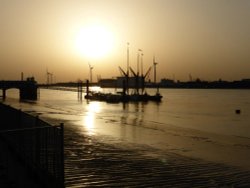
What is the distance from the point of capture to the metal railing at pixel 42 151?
10953mm

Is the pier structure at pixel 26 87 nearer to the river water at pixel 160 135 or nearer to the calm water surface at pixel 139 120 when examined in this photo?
the calm water surface at pixel 139 120

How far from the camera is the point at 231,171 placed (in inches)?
655

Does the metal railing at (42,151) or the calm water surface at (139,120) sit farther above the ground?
A: the metal railing at (42,151)

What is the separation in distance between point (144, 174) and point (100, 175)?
4.78ft

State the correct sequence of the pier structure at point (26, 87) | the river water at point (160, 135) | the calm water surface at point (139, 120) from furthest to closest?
the pier structure at point (26, 87) → the calm water surface at point (139, 120) → the river water at point (160, 135)

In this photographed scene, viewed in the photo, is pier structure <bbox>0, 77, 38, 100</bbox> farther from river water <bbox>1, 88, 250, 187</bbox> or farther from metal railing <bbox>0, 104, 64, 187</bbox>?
metal railing <bbox>0, 104, 64, 187</bbox>

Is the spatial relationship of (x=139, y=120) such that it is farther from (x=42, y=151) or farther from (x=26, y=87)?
(x=26, y=87)

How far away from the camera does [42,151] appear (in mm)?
12297

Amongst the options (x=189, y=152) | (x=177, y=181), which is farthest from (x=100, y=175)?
(x=189, y=152)

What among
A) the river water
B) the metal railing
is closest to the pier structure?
the river water

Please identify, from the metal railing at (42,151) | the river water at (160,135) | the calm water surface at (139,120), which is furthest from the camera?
the calm water surface at (139,120)

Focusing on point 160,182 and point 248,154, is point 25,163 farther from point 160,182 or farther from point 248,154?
point 248,154

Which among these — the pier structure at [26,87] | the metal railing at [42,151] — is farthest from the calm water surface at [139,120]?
the pier structure at [26,87]

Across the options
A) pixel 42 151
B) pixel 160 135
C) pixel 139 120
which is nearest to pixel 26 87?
pixel 139 120
